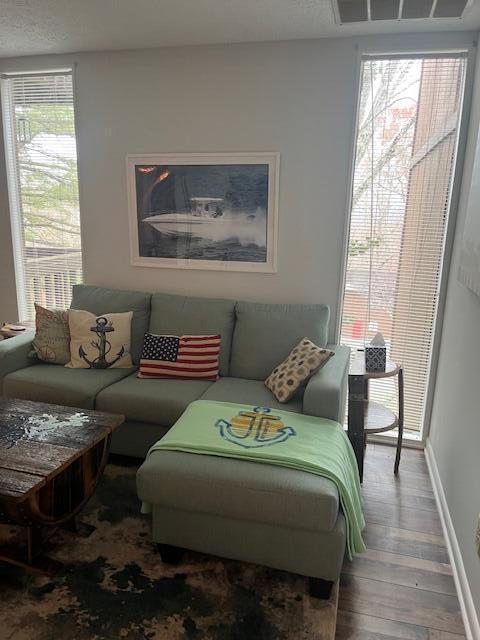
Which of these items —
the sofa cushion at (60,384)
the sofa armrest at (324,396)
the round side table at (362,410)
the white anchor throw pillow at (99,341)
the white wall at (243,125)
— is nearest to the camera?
the sofa armrest at (324,396)

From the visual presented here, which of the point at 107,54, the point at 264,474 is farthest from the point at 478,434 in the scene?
the point at 107,54

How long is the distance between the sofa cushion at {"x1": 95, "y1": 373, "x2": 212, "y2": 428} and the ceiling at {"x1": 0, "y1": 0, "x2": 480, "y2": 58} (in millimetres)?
2029

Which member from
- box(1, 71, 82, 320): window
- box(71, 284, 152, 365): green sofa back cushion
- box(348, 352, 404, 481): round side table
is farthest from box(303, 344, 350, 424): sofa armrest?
box(1, 71, 82, 320): window

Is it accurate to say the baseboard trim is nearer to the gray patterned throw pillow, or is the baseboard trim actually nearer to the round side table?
the round side table

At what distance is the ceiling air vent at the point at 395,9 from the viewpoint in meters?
2.10

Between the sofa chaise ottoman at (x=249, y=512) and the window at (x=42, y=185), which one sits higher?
the window at (x=42, y=185)

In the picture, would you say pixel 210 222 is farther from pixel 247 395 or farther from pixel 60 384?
pixel 60 384

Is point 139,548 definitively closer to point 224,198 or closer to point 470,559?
point 470,559

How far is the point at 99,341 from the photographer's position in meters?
→ 2.89

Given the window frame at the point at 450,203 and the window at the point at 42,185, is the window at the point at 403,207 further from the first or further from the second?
the window at the point at 42,185

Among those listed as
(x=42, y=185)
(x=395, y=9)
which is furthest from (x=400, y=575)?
(x=42, y=185)

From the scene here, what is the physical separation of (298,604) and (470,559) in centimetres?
70

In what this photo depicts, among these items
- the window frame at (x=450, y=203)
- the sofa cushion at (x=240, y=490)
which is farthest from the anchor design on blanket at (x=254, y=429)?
the window frame at (x=450, y=203)

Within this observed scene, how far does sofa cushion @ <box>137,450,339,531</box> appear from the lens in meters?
1.67
